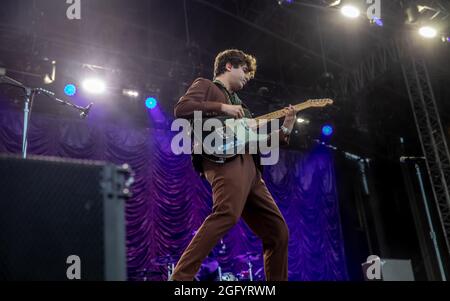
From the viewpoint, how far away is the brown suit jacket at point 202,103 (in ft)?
9.50

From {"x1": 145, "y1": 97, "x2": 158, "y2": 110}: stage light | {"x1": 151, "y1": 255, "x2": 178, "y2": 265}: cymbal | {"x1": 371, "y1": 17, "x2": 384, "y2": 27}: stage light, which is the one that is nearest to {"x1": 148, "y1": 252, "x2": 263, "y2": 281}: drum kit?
{"x1": 151, "y1": 255, "x2": 178, "y2": 265}: cymbal

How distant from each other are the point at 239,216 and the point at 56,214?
1.40 metres

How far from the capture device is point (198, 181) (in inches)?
399

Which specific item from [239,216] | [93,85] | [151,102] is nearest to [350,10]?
[151,102]

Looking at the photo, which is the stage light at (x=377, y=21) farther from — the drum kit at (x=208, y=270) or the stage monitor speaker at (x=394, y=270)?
the drum kit at (x=208, y=270)

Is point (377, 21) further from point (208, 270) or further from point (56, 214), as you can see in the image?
point (56, 214)

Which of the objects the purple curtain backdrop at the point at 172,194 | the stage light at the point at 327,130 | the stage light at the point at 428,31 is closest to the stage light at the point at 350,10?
the stage light at the point at 428,31

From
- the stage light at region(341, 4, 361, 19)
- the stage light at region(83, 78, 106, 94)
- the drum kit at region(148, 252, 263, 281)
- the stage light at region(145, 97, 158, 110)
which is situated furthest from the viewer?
the stage light at region(145, 97, 158, 110)

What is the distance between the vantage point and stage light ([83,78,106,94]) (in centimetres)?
853

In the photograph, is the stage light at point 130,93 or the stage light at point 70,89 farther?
the stage light at point 130,93

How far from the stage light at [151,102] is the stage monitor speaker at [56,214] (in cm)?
808

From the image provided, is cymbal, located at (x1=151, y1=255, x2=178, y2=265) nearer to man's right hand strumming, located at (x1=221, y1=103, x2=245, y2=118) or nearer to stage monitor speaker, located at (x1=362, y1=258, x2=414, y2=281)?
stage monitor speaker, located at (x1=362, y1=258, x2=414, y2=281)

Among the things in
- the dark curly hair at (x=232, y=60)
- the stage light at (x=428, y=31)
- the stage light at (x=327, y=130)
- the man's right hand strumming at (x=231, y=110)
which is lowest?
the man's right hand strumming at (x=231, y=110)

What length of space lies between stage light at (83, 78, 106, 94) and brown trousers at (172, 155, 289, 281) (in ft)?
20.6
